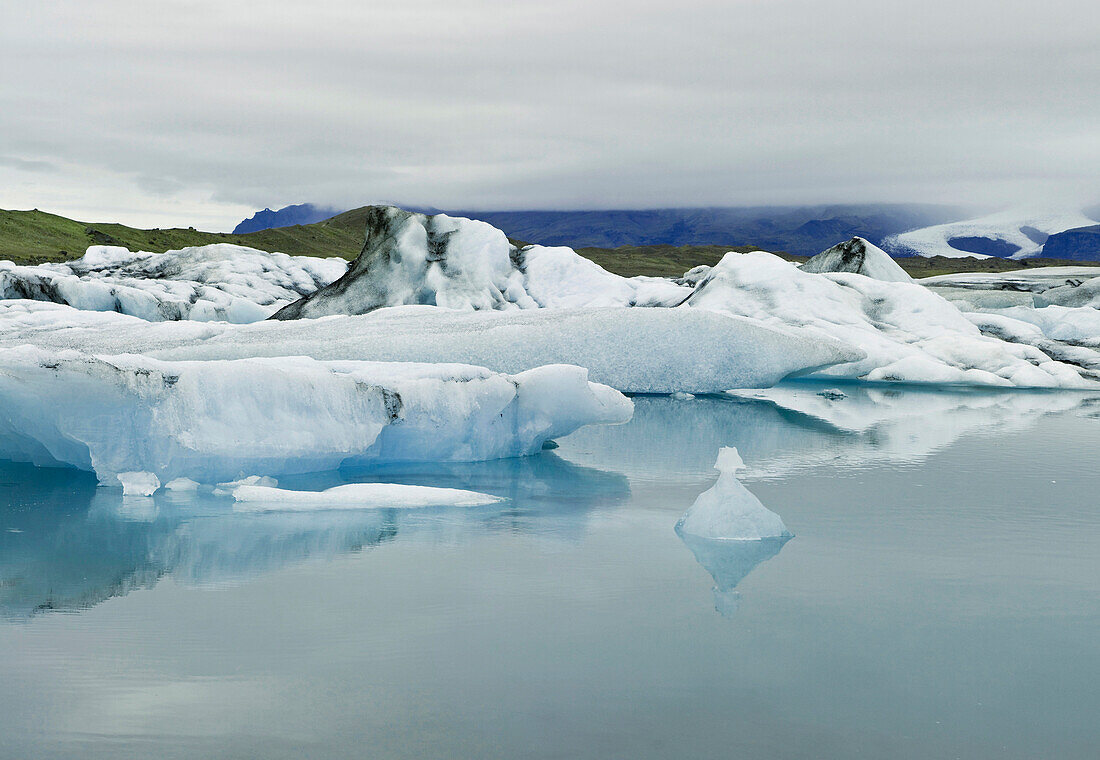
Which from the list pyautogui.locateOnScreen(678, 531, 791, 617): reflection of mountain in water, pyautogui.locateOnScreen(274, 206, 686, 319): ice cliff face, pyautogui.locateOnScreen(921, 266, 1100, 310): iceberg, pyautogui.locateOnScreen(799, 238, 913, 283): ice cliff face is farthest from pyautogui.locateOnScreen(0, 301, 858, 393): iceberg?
pyautogui.locateOnScreen(921, 266, 1100, 310): iceberg

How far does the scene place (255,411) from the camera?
6348 millimetres

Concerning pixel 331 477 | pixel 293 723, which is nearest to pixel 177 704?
pixel 293 723

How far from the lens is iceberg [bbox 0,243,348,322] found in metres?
20.6

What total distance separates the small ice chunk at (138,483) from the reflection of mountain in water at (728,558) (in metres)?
3.34

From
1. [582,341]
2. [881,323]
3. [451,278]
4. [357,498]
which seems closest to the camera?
[357,498]

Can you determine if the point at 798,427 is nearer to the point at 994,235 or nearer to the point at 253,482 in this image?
the point at 253,482

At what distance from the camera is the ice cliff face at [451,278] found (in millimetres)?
18531

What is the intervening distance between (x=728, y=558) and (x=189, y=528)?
2898 mm

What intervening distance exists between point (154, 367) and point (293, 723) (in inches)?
154

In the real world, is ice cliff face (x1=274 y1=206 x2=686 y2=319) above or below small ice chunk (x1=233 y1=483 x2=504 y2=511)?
above

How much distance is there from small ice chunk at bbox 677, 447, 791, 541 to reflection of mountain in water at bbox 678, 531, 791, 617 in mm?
45

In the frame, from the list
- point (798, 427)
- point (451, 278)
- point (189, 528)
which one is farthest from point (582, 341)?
point (451, 278)

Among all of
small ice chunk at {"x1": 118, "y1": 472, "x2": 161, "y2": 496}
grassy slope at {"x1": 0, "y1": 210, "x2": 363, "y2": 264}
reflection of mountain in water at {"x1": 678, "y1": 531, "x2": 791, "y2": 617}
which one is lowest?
reflection of mountain in water at {"x1": 678, "y1": 531, "x2": 791, "y2": 617}

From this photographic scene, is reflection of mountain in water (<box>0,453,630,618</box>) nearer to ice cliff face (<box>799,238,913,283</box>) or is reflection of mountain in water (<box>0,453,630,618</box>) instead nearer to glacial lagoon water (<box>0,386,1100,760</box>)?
glacial lagoon water (<box>0,386,1100,760</box>)
